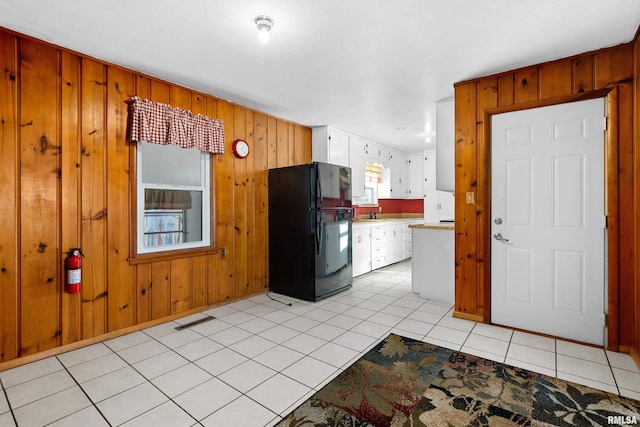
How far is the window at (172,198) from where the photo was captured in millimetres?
3105

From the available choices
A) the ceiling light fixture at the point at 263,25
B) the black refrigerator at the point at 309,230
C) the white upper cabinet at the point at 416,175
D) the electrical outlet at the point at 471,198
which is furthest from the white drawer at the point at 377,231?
the ceiling light fixture at the point at 263,25

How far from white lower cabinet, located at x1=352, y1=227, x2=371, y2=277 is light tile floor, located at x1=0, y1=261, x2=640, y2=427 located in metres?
1.47

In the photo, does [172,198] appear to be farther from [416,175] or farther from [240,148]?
[416,175]

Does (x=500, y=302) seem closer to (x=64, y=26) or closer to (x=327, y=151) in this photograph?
(x=327, y=151)

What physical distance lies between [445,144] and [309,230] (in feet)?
6.21

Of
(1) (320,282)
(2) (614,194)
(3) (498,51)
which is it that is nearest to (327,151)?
Result: (1) (320,282)

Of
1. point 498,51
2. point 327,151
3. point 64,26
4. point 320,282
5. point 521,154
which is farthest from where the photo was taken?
point 327,151

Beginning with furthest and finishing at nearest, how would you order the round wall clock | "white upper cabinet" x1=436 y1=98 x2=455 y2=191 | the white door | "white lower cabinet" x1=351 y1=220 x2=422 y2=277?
"white lower cabinet" x1=351 y1=220 x2=422 y2=277
the round wall clock
"white upper cabinet" x1=436 y1=98 x2=455 y2=191
the white door

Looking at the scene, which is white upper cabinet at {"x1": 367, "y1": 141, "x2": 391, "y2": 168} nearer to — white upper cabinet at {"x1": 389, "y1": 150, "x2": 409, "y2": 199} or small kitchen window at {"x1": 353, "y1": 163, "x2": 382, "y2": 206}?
white upper cabinet at {"x1": 389, "y1": 150, "x2": 409, "y2": 199}

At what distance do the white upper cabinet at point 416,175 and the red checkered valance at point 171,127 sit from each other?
468cm

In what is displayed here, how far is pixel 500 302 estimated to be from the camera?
3.02m

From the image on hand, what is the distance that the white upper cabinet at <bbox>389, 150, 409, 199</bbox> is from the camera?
21.5 feet

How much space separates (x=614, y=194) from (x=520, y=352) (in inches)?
58.1

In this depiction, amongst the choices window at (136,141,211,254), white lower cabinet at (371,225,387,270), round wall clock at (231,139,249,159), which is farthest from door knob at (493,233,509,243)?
window at (136,141,211,254)
